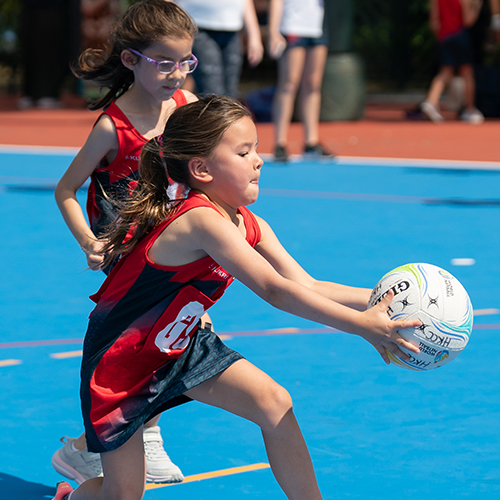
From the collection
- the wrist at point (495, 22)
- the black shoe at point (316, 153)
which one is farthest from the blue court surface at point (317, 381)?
the wrist at point (495, 22)

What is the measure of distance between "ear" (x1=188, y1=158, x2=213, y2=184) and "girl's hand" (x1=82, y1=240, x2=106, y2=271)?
0.51m

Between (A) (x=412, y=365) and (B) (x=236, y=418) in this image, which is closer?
(A) (x=412, y=365)

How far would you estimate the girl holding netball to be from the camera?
2.88 metres

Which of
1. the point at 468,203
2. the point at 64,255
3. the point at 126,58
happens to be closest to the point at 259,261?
the point at 126,58

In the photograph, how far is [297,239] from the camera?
7.64m

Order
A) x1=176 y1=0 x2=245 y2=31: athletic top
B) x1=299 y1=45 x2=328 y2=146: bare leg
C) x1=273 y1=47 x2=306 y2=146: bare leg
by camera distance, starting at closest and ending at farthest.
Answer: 1. x1=176 y1=0 x2=245 y2=31: athletic top
2. x1=273 y1=47 x2=306 y2=146: bare leg
3. x1=299 y1=45 x2=328 y2=146: bare leg

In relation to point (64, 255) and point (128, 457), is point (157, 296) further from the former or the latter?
point (64, 255)

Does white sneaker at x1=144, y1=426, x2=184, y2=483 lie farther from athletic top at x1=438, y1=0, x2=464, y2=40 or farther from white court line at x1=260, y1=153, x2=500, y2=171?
athletic top at x1=438, y1=0, x2=464, y2=40

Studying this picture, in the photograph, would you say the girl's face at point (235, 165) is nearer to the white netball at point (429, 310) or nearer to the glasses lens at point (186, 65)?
the white netball at point (429, 310)

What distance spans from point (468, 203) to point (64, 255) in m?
4.00

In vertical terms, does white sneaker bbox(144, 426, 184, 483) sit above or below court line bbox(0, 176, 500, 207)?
above

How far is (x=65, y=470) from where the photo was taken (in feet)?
11.4

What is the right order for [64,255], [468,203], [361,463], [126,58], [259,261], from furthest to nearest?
[468,203] < [64,255] < [126,58] < [361,463] < [259,261]

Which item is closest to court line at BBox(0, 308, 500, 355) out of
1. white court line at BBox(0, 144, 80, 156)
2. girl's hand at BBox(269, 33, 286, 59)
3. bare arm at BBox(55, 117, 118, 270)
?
bare arm at BBox(55, 117, 118, 270)
